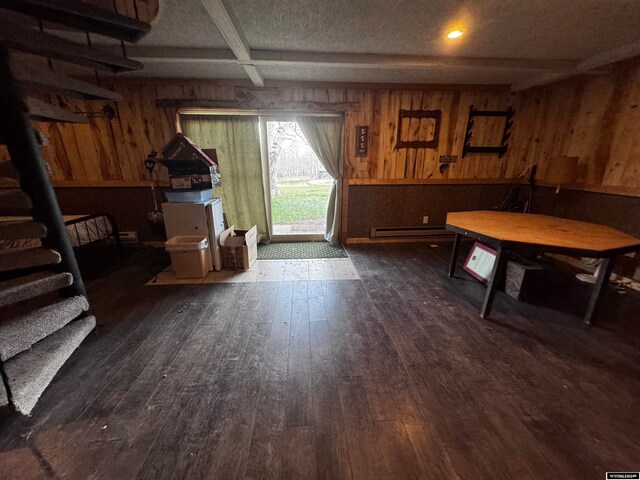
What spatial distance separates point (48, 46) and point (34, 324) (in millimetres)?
1624

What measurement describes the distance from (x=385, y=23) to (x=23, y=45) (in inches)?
89.4

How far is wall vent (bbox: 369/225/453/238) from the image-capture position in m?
3.95

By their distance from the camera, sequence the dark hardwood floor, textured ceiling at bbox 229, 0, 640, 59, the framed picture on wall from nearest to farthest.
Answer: the dark hardwood floor, textured ceiling at bbox 229, 0, 640, 59, the framed picture on wall

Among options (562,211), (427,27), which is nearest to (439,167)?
(562,211)

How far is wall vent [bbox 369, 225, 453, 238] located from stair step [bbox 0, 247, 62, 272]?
3442 mm

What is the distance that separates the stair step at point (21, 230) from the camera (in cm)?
151

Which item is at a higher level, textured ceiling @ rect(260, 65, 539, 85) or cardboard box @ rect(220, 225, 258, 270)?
textured ceiling @ rect(260, 65, 539, 85)

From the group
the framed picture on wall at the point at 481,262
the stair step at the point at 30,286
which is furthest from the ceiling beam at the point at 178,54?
the framed picture on wall at the point at 481,262

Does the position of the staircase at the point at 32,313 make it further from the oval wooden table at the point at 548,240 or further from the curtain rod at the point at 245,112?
the oval wooden table at the point at 548,240

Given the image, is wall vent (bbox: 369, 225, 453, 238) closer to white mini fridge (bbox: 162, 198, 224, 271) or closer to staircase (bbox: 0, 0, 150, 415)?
white mini fridge (bbox: 162, 198, 224, 271)

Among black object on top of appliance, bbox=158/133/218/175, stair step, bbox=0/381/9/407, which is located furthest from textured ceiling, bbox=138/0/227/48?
stair step, bbox=0/381/9/407

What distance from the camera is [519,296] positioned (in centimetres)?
232

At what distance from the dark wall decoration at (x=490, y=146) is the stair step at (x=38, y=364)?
471cm

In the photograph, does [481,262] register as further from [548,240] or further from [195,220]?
[195,220]
